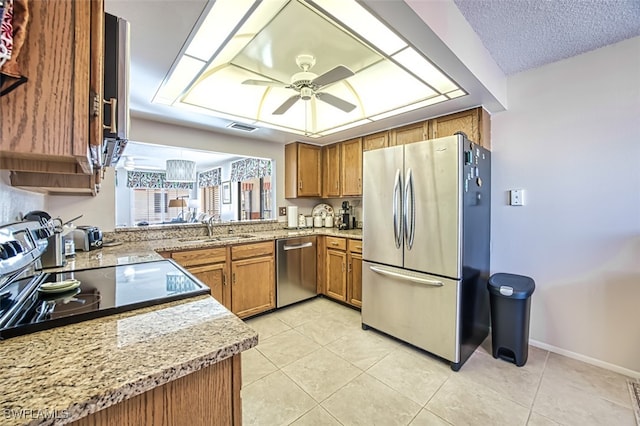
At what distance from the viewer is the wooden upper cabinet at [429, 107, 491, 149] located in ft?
8.16

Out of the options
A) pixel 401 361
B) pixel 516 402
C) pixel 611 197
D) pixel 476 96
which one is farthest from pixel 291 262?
pixel 611 197

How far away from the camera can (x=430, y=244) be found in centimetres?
214

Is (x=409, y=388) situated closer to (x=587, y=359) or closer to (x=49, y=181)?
(x=587, y=359)

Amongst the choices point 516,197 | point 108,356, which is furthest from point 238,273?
point 516,197

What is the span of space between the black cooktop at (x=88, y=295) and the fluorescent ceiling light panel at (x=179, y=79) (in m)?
1.36

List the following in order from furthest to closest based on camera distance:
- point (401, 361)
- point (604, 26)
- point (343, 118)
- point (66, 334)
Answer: point (343, 118) < point (401, 361) < point (604, 26) < point (66, 334)

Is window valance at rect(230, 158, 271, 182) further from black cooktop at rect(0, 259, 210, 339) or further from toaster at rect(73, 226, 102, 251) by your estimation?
black cooktop at rect(0, 259, 210, 339)

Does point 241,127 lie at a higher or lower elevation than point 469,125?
higher

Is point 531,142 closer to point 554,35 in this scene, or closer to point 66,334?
point 554,35

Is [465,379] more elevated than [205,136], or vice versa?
[205,136]

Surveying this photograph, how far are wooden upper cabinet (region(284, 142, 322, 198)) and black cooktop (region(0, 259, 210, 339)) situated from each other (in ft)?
8.28

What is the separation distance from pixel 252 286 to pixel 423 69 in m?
2.63

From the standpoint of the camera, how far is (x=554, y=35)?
1914mm

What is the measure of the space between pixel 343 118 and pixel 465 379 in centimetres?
280
